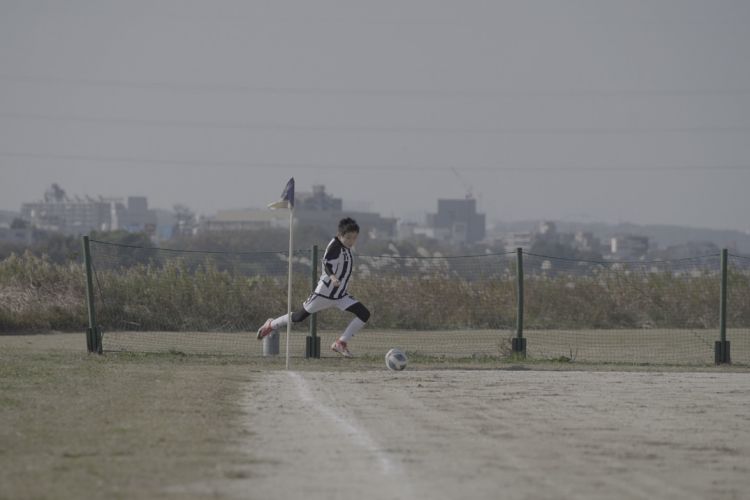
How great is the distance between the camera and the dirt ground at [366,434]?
8.42 m

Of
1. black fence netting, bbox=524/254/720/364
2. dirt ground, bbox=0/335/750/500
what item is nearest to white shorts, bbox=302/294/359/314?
dirt ground, bbox=0/335/750/500

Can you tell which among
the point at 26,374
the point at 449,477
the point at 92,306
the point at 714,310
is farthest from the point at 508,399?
the point at 714,310

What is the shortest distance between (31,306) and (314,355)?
10670mm

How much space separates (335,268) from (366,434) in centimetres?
777

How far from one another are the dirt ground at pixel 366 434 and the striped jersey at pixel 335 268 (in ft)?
5.02

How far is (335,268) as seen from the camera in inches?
717

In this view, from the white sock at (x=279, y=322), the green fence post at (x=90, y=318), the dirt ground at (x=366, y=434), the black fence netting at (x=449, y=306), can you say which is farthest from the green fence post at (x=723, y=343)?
the green fence post at (x=90, y=318)

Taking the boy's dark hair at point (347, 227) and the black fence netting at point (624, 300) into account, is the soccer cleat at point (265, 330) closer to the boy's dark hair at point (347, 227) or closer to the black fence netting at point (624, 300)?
the boy's dark hair at point (347, 227)

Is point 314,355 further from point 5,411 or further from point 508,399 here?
point 5,411

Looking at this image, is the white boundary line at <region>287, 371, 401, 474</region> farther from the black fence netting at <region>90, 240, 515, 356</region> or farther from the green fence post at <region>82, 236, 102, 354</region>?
the black fence netting at <region>90, 240, 515, 356</region>

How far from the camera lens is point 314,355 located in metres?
20.4

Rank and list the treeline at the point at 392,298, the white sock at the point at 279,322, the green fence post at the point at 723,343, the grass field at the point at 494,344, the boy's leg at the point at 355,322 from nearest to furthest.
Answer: the boy's leg at the point at 355,322
the white sock at the point at 279,322
the green fence post at the point at 723,343
the grass field at the point at 494,344
the treeline at the point at 392,298

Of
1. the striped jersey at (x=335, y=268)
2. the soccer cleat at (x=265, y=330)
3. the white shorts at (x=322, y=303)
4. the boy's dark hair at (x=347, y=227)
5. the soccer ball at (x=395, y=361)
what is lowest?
the soccer ball at (x=395, y=361)

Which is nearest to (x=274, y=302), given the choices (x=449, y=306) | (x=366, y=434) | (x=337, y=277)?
(x=449, y=306)
